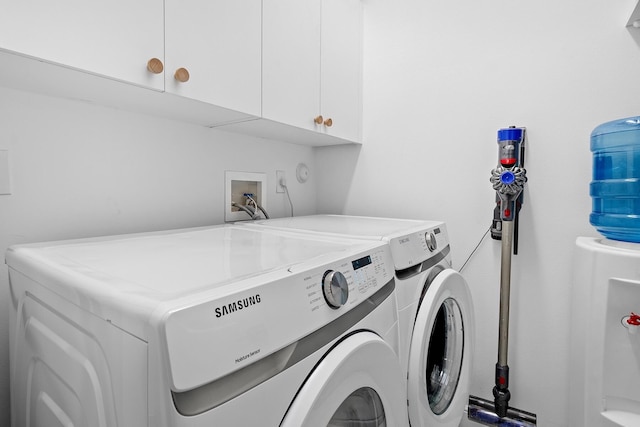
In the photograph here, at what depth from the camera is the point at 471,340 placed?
1333 millimetres

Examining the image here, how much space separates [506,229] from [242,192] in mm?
1182

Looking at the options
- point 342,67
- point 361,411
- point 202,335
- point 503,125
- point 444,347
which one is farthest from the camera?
point 342,67

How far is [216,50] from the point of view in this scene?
3.37 feet

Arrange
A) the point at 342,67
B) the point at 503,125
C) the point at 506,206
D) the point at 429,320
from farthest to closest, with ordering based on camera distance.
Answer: the point at 342,67
the point at 503,125
the point at 506,206
the point at 429,320

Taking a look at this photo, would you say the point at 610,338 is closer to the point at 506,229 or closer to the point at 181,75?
the point at 506,229

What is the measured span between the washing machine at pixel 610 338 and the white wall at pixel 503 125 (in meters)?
0.37

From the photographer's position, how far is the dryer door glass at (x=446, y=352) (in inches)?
48.1

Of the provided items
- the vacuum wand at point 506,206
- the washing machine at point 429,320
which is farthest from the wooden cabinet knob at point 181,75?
the vacuum wand at point 506,206

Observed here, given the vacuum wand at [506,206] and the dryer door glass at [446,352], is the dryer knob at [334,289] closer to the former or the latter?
the dryer door glass at [446,352]

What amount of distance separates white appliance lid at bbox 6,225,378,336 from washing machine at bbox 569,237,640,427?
0.76 meters

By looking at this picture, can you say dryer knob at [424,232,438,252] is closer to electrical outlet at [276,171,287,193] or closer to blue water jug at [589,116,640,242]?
blue water jug at [589,116,640,242]

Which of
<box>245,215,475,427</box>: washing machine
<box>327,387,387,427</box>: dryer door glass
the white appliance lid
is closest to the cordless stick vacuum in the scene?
<box>245,215,475,427</box>: washing machine

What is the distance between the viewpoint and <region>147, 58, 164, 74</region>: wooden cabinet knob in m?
0.85

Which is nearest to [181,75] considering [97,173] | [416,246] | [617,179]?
[97,173]
